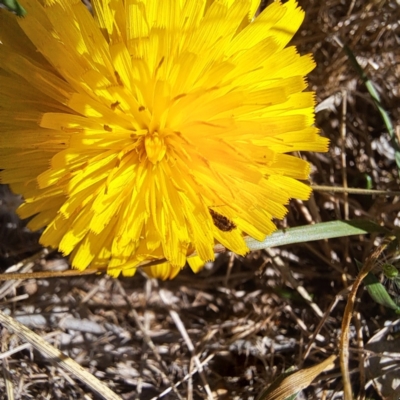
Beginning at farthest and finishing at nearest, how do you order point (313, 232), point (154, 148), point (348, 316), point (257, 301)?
point (257, 301) < point (348, 316) < point (313, 232) < point (154, 148)

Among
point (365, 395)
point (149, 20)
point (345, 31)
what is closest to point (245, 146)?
point (149, 20)

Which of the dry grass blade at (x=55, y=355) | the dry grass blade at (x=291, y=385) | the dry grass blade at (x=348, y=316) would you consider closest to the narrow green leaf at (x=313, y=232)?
the dry grass blade at (x=348, y=316)

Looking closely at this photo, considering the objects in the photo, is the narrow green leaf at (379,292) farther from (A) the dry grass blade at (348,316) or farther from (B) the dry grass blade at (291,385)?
(B) the dry grass blade at (291,385)

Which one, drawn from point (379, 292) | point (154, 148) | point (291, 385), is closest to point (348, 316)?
Result: point (379, 292)

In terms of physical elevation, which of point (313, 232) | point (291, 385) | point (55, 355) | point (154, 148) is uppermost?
point (154, 148)

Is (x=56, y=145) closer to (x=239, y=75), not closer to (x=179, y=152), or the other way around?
(x=179, y=152)

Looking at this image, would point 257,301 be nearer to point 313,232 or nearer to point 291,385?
point 291,385

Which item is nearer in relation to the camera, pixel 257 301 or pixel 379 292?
pixel 379 292
